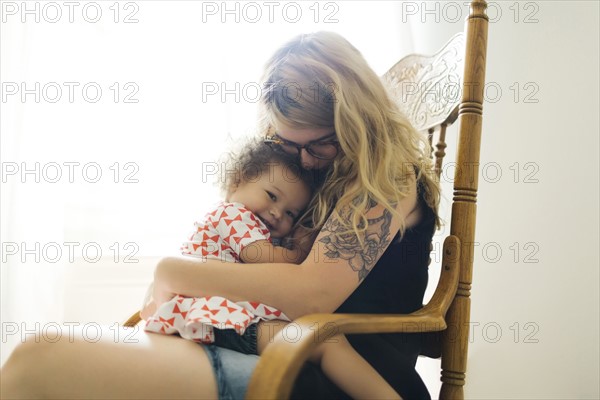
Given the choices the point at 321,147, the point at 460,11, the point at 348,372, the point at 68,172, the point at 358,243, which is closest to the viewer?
the point at 348,372

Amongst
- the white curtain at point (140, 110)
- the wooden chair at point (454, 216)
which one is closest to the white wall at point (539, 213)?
the wooden chair at point (454, 216)

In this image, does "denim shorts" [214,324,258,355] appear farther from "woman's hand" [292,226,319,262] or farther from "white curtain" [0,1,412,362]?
"white curtain" [0,1,412,362]

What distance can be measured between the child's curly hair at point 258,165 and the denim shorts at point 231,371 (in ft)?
1.28

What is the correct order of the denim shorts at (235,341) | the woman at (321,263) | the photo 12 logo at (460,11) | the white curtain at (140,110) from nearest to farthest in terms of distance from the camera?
the woman at (321,263) → the denim shorts at (235,341) → the photo 12 logo at (460,11) → the white curtain at (140,110)

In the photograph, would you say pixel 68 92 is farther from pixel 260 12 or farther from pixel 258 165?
pixel 258 165

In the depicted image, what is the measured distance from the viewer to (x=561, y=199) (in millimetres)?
1499

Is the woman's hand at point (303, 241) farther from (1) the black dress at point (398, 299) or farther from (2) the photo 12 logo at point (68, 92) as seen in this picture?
(2) the photo 12 logo at point (68, 92)

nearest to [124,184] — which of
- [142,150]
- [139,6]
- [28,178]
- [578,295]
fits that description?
[142,150]

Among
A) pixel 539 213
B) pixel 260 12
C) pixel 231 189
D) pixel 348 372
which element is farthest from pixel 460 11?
pixel 348 372

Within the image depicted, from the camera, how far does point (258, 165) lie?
3.97ft

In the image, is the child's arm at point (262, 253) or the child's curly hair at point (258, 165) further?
the child's curly hair at point (258, 165)

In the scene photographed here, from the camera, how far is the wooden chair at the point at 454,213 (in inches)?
36.5

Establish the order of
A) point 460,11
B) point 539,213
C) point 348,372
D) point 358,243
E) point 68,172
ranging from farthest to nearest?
point 68,172 → point 460,11 → point 539,213 → point 358,243 → point 348,372

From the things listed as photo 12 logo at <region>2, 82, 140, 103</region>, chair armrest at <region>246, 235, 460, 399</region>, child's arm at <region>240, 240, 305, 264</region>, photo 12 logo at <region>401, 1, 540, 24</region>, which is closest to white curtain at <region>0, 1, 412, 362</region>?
photo 12 logo at <region>2, 82, 140, 103</region>
